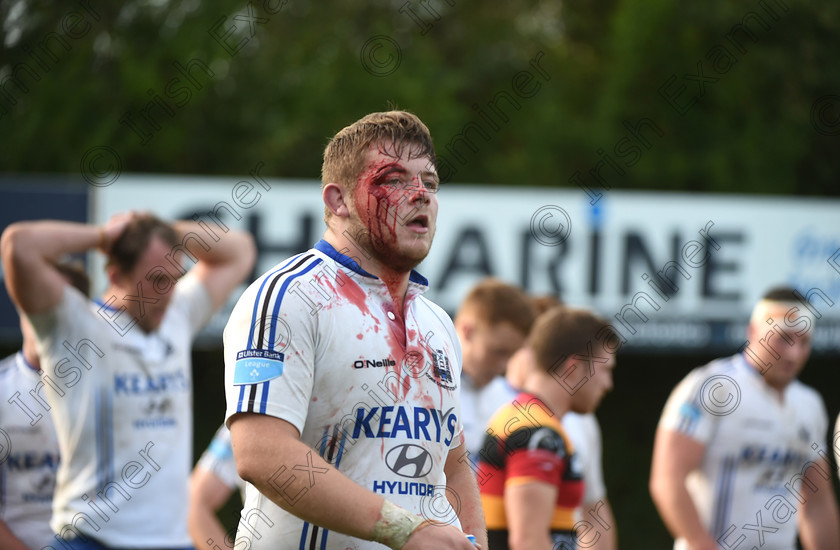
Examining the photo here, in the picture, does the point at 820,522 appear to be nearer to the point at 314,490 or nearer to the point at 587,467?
the point at 587,467

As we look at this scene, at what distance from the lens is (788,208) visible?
360 inches

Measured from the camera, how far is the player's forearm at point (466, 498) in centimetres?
266

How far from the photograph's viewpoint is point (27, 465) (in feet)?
15.4

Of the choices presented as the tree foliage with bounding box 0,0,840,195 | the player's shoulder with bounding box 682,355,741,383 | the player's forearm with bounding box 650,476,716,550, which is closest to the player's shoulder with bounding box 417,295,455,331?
the player's forearm with bounding box 650,476,716,550

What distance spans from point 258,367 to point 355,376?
242 mm

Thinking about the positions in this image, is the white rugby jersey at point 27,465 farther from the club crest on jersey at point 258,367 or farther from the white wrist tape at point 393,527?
the white wrist tape at point 393,527

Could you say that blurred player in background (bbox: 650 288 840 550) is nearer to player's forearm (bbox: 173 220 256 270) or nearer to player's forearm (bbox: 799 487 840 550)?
player's forearm (bbox: 799 487 840 550)

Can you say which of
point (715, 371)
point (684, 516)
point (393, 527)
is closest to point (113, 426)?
point (393, 527)

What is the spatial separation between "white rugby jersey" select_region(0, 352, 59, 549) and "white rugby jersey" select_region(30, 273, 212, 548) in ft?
0.40

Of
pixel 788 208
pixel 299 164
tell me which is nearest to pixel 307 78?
pixel 299 164

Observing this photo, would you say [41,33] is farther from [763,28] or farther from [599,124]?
[763,28]

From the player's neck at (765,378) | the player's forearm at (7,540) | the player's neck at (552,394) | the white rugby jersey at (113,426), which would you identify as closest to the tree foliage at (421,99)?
the player's neck at (765,378)

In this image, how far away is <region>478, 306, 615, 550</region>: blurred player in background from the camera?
383 cm

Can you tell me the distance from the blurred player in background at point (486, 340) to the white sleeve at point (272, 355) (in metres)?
2.70
